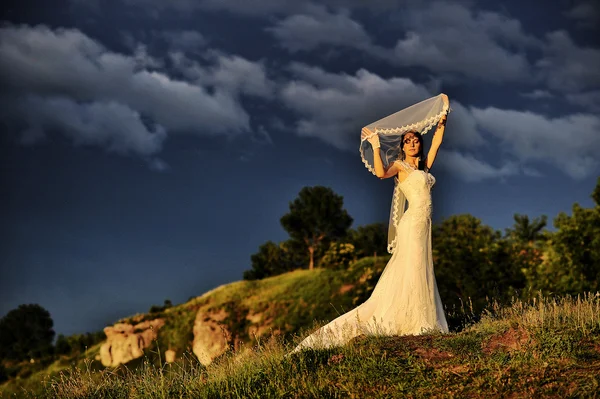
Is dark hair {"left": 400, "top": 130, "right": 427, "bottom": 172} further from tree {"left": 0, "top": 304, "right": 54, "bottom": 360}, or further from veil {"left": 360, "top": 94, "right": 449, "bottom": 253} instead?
tree {"left": 0, "top": 304, "right": 54, "bottom": 360}

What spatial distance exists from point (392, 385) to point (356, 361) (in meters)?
0.94

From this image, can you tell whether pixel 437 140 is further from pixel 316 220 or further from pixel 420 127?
pixel 316 220

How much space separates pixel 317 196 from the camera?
5291cm

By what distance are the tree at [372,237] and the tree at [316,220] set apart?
1.69 metres

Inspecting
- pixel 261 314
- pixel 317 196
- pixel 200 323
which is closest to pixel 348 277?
pixel 261 314

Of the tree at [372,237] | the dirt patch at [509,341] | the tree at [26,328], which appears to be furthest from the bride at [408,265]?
the tree at [26,328]

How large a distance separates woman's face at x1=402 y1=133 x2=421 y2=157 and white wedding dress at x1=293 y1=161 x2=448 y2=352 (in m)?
0.30

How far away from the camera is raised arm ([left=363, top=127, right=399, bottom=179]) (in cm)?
1173

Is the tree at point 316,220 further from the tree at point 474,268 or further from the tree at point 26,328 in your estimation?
the tree at point 26,328

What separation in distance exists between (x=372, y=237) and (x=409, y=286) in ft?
141

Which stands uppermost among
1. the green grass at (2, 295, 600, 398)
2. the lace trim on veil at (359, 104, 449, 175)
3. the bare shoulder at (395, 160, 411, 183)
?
the lace trim on veil at (359, 104, 449, 175)

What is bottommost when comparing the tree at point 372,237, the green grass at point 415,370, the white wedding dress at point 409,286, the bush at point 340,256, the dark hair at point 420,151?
the green grass at point 415,370

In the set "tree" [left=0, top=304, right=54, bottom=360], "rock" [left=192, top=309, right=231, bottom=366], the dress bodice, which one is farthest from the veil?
"tree" [left=0, top=304, right=54, bottom=360]

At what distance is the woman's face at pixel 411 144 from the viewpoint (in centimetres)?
1207
